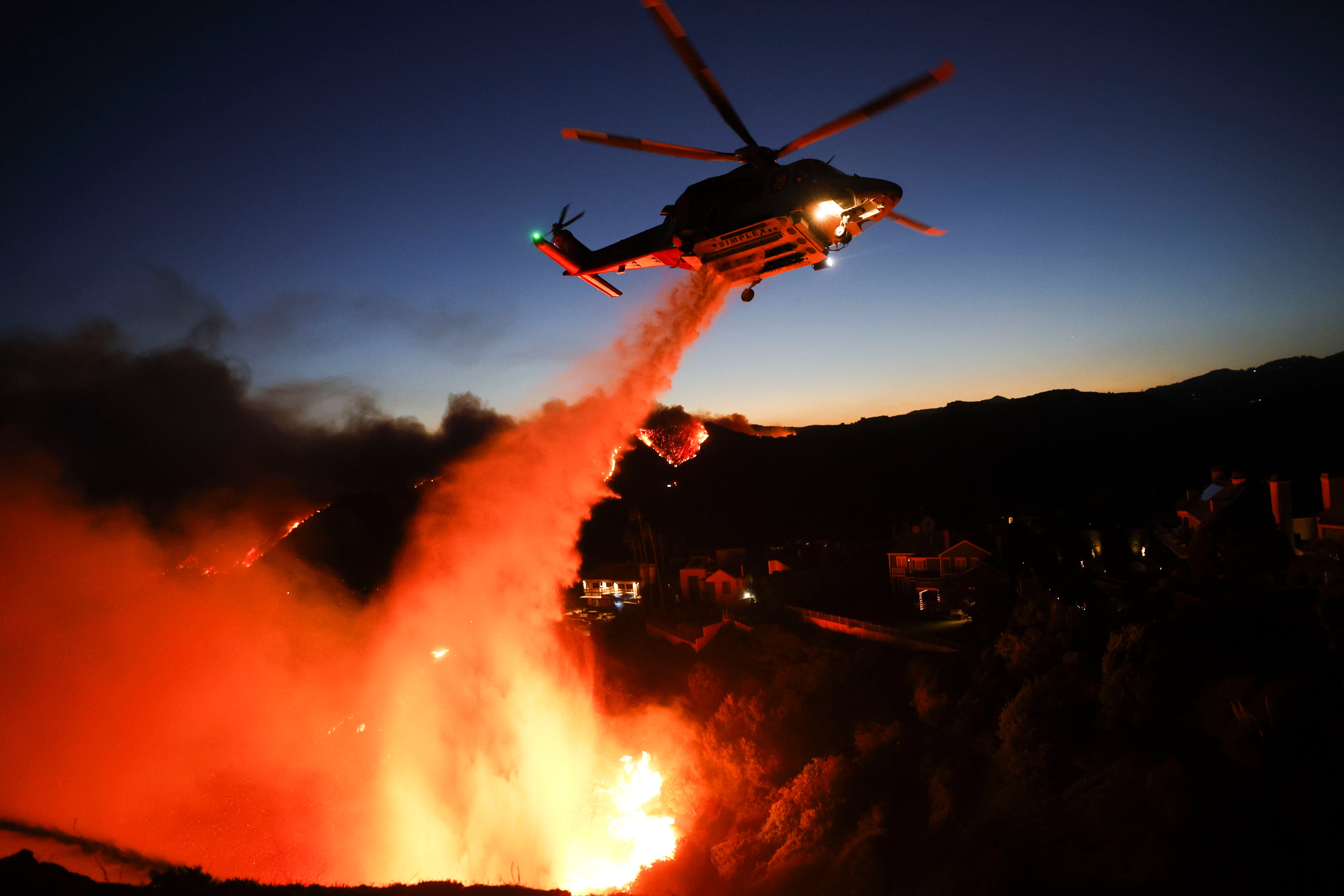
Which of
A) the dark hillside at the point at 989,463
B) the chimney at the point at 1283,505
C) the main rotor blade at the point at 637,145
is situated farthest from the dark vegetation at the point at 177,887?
the dark hillside at the point at 989,463

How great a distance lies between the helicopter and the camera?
1025 cm

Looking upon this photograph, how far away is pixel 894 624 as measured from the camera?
2450 centimetres

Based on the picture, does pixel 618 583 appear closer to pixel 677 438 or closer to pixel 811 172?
pixel 677 438

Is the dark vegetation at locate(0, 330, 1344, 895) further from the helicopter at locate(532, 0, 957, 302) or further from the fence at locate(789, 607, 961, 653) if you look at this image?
the helicopter at locate(532, 0, 957, 302)

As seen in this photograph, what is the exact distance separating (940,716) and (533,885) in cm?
1609

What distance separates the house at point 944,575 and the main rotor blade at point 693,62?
60.3ft

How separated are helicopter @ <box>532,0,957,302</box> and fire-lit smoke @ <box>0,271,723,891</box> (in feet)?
18.4

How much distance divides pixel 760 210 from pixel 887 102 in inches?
127

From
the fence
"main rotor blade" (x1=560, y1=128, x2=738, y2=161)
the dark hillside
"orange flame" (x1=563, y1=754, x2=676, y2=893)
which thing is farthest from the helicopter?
the dark hillside

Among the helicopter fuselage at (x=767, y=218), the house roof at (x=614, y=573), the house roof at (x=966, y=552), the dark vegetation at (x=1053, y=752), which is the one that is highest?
the helicopter fuselage at (x=767, y=218)

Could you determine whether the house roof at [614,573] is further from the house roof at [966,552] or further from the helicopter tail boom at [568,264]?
the helicopter tail boom at [568,264]

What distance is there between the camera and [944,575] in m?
28.0

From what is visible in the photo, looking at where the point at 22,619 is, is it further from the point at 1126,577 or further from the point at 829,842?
the point at 1126,577

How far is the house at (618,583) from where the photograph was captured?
3691cm
